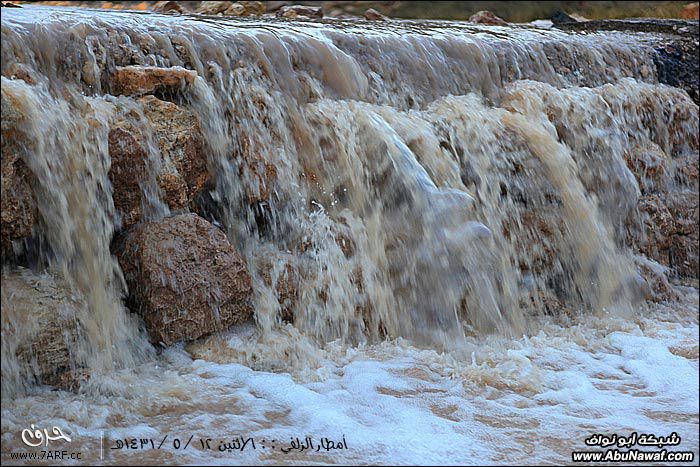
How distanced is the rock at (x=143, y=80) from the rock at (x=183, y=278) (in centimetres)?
63

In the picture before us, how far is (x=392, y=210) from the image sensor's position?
415cm

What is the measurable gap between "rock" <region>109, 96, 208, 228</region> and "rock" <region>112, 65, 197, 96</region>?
0.22ft

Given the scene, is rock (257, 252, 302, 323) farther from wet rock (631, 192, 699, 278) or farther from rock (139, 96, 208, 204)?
wet rock (631, 192, 699, 278)

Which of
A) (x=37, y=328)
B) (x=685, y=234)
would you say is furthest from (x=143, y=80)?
(x=685, y=234)

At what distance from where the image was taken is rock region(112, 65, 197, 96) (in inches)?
148

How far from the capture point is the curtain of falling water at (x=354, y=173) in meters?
3.45

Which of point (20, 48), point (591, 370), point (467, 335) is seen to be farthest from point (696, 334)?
point (20, 48)

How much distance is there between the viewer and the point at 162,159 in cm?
368

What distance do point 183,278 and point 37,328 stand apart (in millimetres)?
630

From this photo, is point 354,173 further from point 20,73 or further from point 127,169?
point 20,73

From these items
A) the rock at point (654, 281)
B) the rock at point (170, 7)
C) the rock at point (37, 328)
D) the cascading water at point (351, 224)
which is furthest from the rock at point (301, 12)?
the rock at point (37, 328)

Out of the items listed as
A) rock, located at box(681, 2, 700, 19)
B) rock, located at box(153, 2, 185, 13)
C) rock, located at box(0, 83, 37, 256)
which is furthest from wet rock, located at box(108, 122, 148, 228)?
rock, located at box(681, 2, 700, 19)

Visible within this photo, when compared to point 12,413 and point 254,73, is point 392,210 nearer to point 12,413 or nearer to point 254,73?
point 254,73

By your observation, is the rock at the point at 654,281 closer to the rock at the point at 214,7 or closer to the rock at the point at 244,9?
the rock at the point at 244,9
